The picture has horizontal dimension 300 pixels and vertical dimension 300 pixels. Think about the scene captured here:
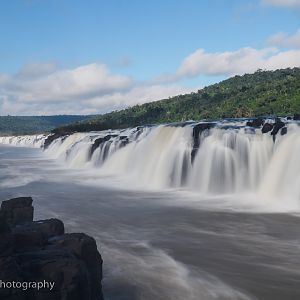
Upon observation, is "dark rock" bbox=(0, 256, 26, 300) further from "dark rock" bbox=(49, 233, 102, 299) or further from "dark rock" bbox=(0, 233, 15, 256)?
"dark rock" bbox=(49, 233, 102, 299)

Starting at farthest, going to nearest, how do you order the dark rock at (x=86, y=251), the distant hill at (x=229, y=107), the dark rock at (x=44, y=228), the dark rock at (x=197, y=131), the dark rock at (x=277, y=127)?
the distant hill at (x=229, y=107) < the dark rock at (x=197, y=131) < the dark rock at (x=277, y=127) < the dark rock at (x=44, y=228) < the dark rock at (x=86, y=251)

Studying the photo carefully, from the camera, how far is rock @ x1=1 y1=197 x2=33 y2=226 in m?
12.9

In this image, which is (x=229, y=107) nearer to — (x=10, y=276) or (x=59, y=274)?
(x=59, y=274)

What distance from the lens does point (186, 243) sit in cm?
1405

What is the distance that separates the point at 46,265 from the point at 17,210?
18.1ft

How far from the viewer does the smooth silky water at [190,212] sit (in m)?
10.8

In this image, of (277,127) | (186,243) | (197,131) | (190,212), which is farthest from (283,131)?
(186,243)

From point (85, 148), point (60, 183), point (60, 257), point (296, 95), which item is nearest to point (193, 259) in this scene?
point (60, 257)

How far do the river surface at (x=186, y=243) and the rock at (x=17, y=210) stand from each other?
2.51 metres

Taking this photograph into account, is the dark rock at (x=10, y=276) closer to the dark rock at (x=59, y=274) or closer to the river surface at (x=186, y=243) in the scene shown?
the dark rock at (x=59, y=274)

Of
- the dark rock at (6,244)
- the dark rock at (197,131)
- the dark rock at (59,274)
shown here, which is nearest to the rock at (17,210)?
the dark rock at (6,244)

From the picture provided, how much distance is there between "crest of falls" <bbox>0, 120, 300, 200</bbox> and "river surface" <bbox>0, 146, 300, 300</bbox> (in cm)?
178

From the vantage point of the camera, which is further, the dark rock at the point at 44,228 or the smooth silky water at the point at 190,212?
the smooth silky water at the point at 190,212

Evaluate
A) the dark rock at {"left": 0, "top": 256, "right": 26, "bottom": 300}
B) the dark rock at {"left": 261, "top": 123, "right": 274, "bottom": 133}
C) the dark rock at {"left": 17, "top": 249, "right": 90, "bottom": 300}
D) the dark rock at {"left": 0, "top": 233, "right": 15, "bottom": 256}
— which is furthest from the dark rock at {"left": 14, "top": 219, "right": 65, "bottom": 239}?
the dark rock at {"left": 261, "top": 123, "right": 274, "bottom": 133}
